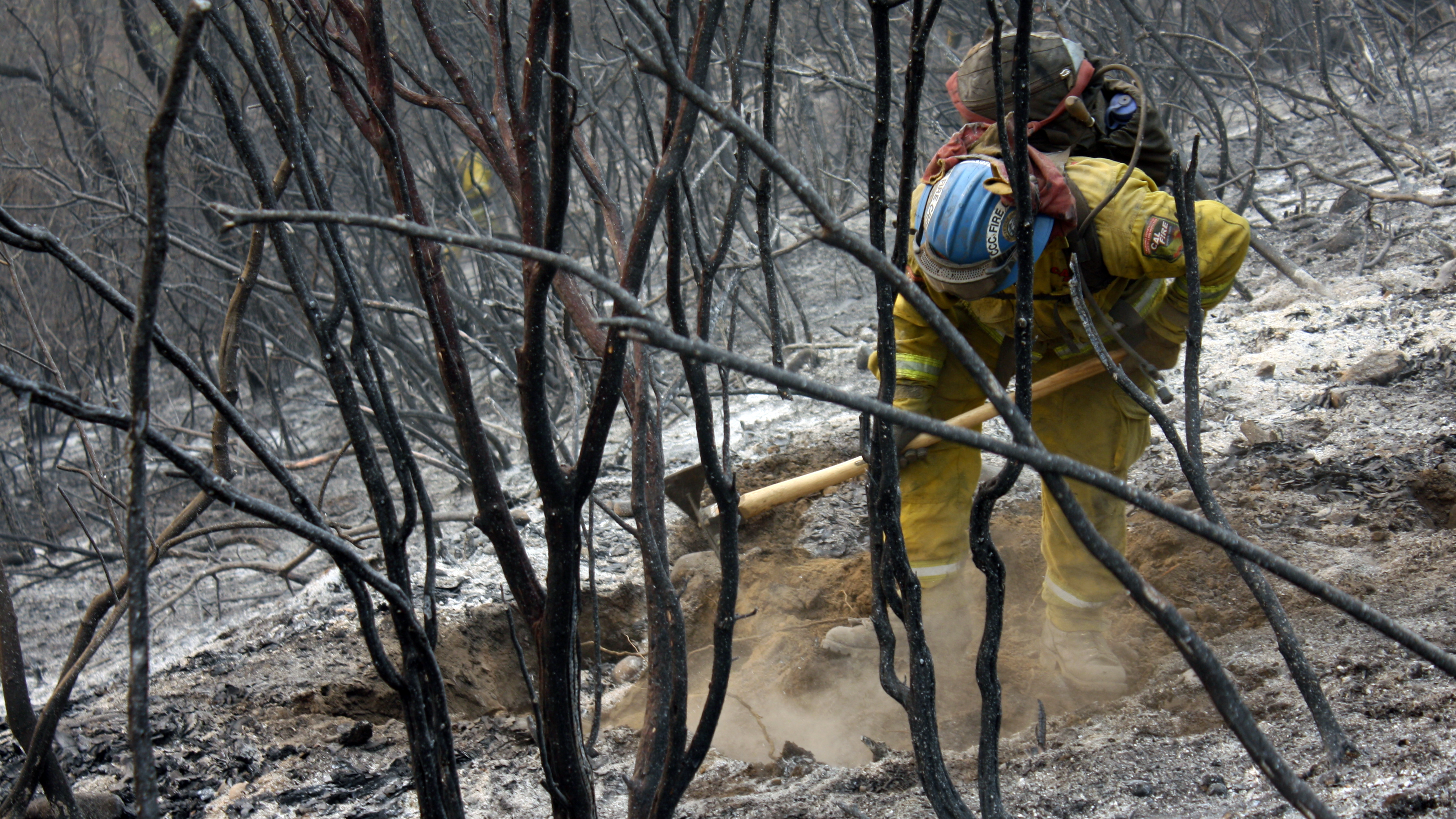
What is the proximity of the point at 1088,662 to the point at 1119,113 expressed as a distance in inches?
59.6

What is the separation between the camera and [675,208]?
112cm

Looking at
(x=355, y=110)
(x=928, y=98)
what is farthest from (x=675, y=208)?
(x=928, y=98)

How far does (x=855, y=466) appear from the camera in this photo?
251cm

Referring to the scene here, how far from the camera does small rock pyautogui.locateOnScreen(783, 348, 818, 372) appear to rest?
4914 mm

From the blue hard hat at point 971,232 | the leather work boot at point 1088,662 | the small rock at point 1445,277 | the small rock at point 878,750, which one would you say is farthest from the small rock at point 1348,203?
the small rock at point 878,750

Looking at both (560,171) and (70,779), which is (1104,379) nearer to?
(560,171)

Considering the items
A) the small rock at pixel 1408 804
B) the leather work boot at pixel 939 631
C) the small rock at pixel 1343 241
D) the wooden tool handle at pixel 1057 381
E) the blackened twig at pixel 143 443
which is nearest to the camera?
the blackened twig at pixel 143 443

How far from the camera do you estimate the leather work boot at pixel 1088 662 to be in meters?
2.45

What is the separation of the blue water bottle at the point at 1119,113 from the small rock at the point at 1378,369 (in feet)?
5.41

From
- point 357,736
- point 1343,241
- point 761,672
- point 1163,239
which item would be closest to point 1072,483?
point 1163,239

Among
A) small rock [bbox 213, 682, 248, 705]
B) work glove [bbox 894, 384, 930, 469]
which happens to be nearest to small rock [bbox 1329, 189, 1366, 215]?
work glove [bbox 894, 384, 930, 469]

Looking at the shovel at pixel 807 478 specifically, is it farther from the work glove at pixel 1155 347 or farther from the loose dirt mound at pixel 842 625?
the loose dirt mound at pixel 842 625

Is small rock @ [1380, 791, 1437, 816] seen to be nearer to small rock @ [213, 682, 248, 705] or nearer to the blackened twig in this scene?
the blackened twig

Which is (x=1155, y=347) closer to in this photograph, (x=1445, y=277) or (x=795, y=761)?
(x=795, y=761)
